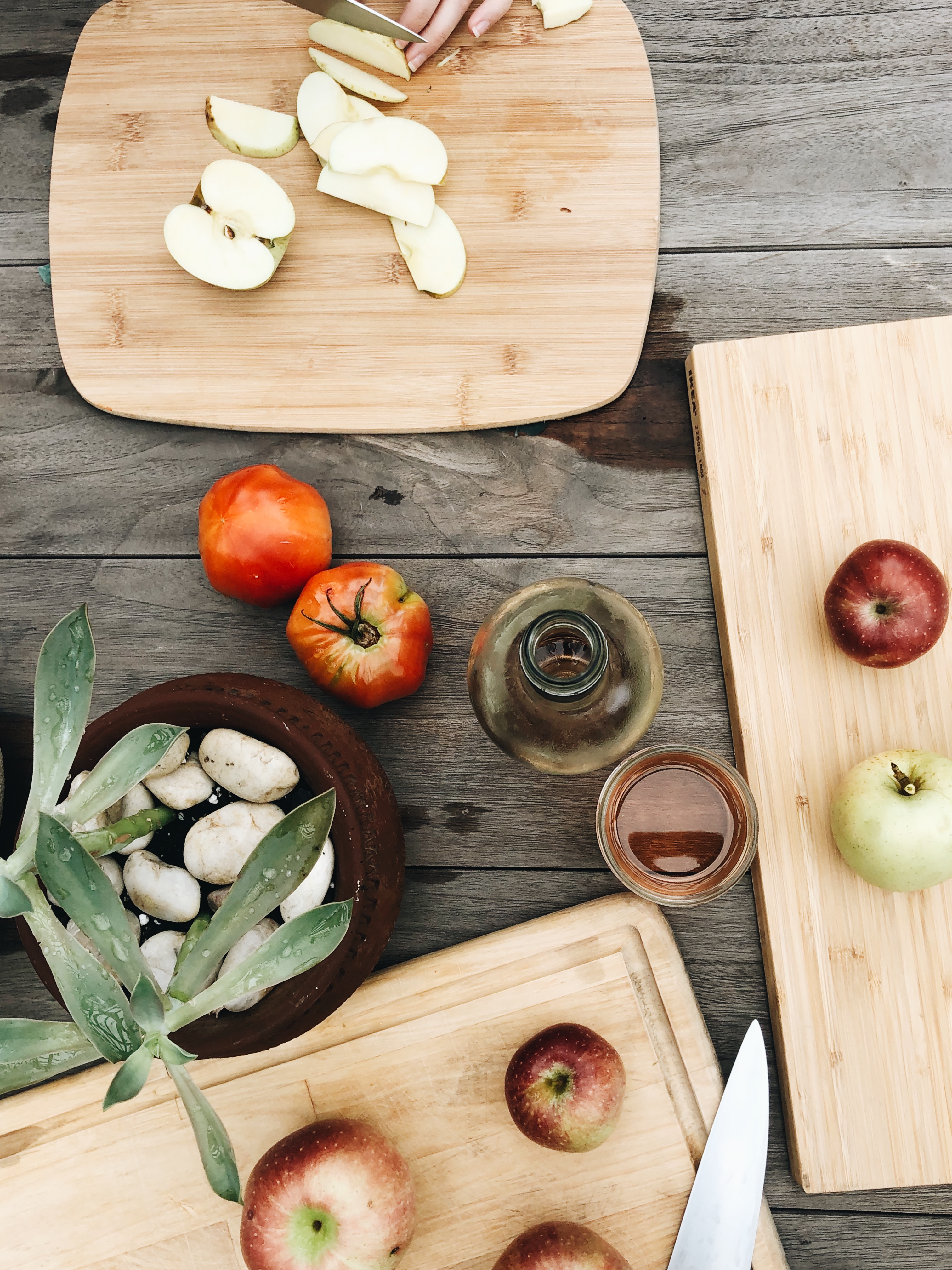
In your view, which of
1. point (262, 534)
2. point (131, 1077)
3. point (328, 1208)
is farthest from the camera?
point (262, 534)

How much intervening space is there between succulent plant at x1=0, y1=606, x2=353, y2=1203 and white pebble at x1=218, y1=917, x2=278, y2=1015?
95 mm

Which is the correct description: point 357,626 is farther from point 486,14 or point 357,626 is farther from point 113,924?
point 486,14

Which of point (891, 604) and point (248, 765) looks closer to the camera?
point (248, 765)

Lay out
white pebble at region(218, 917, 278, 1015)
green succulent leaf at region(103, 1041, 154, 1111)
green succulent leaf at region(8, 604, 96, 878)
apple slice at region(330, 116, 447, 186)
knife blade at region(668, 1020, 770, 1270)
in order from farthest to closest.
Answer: apple slice at region(330, 116, 447, 186), knife blade at region(668, 1020, 770, 1270), white pebble at region(218, 917, 278, 1015), green succulent leaf at region(8, 604, 96, 878), green succulent leaf at region(103, 1041, 154, 1111)

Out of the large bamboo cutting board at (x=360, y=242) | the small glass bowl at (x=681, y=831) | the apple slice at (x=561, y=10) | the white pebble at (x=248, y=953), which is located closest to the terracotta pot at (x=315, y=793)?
the white pebble at (x=248, y=953)

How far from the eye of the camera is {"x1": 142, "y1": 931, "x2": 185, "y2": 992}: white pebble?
0.72 meters

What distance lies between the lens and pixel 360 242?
3.14 ft

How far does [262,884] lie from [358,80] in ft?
2.85

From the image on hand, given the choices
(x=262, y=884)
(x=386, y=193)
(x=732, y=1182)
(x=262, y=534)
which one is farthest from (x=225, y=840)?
(x=386, y=193)

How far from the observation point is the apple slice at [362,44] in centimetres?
95

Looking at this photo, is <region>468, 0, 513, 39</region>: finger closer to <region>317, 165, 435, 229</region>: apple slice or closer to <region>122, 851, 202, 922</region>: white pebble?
<region>317, 165, 435, 229</region>: apple slice

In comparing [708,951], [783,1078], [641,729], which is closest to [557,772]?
[641,729]

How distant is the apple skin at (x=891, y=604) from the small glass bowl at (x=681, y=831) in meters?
0.18

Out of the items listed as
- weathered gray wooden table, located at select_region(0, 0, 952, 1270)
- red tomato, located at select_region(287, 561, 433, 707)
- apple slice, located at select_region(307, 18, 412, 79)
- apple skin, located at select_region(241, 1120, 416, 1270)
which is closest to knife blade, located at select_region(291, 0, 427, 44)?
apple slice, located at select_region(307, 18, 412, 79)
